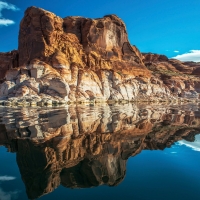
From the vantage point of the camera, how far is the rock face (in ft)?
→ 174

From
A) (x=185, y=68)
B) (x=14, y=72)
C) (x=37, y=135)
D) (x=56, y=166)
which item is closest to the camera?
(x=56, y=166)

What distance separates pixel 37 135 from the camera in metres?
9.69

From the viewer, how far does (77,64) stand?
6200 centimetres

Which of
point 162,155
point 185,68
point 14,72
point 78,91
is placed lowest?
point 162,155

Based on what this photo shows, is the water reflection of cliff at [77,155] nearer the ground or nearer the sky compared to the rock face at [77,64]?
nearer the ground

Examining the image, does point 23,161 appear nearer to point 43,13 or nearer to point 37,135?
point 37,135

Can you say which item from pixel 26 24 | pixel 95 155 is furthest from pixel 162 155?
pixel 26 24

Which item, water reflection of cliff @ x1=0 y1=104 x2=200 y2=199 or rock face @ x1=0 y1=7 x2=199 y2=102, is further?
rock face @ x1=0 y1=7 x2=199 y2=102

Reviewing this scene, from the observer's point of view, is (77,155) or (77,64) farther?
(77,64)

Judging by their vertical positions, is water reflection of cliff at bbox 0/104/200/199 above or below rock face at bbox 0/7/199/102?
below

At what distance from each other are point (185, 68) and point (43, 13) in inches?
4329

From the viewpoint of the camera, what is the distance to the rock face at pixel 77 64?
53.2 meters

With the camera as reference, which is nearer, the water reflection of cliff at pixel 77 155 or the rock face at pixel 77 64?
the water reflection of cliff at pixel 77 155

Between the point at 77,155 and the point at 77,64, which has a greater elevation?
the point at 77,64
